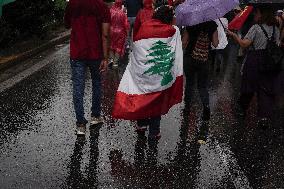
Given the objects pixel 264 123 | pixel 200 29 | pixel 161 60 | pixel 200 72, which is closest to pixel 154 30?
pixel 161 60

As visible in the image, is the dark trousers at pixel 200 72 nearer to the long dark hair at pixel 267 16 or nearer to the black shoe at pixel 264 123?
the black shoe at pixel 264 123

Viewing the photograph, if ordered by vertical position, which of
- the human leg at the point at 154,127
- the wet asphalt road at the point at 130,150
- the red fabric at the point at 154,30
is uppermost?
the red fabric at the point at 154,30

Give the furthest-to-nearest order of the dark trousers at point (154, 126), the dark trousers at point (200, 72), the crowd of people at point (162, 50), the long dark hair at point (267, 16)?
1. the dark trousers at point (200, 72)
2. the long dark hair at point (267, 16)
3. the dark trousers at point (154, 126)
4. the crowd of people at point (162, 50)

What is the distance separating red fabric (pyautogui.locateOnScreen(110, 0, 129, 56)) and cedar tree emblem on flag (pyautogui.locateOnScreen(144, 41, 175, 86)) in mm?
5702

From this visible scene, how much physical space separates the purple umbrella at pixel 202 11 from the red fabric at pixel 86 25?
1.03 meters

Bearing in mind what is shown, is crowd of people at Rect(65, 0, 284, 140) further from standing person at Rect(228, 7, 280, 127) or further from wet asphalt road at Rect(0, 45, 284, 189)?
wet asphalt road at Rect(0, 45, 284, 189)

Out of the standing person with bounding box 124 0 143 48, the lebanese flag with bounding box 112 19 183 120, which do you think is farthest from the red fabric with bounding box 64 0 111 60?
the standing person with bounding box 124 0 143 48

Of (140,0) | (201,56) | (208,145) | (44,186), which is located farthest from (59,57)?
(44,186)

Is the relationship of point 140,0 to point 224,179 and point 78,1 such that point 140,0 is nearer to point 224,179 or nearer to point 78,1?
point 78,1

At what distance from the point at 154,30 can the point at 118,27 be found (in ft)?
19.2

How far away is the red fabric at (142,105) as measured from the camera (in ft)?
21.9

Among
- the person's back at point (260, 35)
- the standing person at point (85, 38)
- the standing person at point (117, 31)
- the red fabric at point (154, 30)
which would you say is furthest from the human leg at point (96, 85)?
the standing person at point (117, 31)

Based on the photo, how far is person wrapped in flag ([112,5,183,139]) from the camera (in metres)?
6.55

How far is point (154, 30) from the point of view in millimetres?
6527
